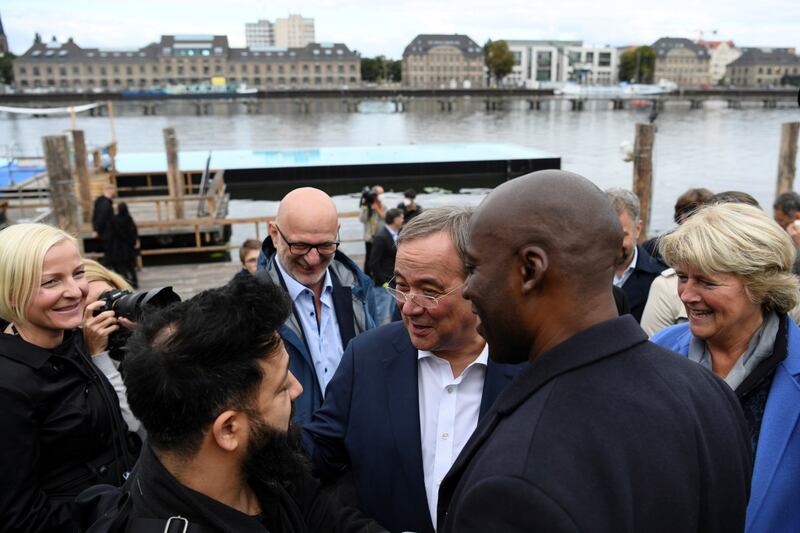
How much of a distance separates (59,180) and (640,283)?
9.74 meters

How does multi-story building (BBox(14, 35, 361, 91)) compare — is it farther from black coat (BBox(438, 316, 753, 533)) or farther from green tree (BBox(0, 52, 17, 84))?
black coat (BBox(438, 316, 753, 533))

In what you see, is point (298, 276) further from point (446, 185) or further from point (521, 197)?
point (446, 185)

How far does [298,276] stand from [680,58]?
491ft

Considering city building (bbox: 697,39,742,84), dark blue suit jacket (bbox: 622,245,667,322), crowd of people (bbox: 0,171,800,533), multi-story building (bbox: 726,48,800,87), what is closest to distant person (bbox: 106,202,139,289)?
crowd of people (bbox: 0,171,800,533)

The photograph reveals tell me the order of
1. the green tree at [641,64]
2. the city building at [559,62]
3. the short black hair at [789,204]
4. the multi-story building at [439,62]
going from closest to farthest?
the short black hair at [789,204] → the multi-story building at [439,62] → the green tree at [641,64] → the city building at [559,62]

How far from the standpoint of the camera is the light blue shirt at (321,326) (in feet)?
9.39

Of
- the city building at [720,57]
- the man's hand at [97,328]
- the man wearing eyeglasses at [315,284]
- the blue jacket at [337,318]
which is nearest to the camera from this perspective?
the man's hand at [97,328]

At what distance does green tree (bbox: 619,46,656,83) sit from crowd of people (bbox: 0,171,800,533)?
448 feet

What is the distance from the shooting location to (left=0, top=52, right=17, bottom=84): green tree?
116 meters

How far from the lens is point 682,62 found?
438 ft

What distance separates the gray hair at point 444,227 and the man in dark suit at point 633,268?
1.99 m

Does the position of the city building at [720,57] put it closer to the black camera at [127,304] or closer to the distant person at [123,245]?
the distant person at [123,245]

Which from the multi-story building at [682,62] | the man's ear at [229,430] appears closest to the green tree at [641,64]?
the multi-story building at [682,62]

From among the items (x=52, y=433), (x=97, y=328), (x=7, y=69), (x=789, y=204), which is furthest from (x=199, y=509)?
(x=7, y=69)
